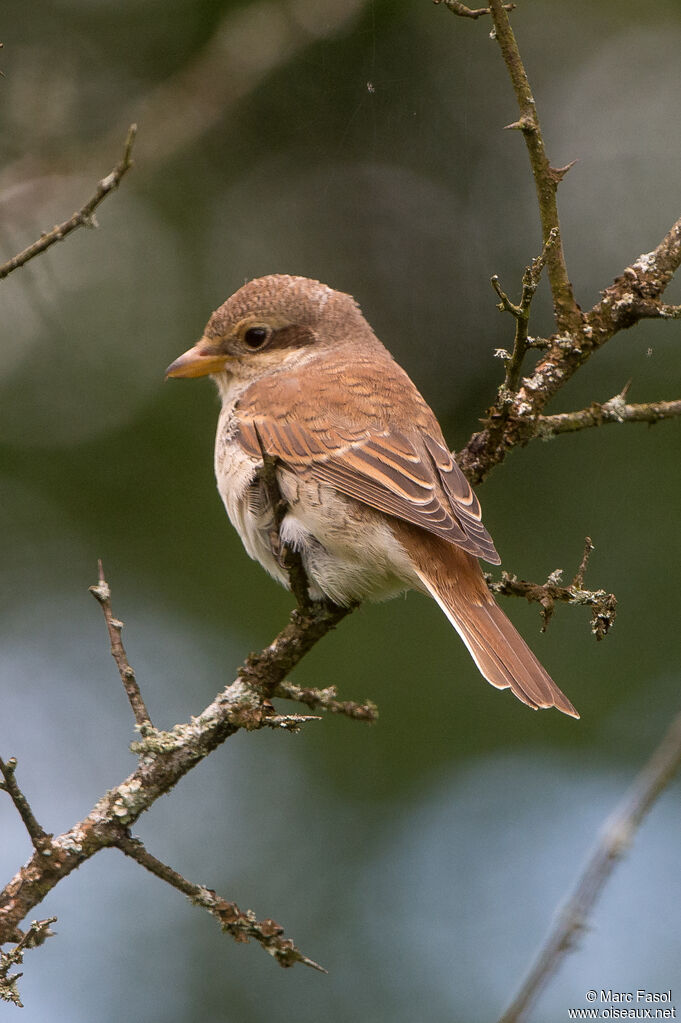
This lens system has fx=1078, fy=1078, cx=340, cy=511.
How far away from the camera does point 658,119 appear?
5.76 metres

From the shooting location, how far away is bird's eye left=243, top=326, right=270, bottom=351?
4.26 meters

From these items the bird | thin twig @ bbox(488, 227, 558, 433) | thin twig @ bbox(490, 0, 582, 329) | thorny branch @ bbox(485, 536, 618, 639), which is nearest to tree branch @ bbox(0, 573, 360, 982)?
the bird

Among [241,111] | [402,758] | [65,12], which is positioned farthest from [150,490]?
[65,12]

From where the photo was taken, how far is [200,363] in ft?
13.9

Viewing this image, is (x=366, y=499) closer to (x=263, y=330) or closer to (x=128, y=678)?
(x=128, y=678)

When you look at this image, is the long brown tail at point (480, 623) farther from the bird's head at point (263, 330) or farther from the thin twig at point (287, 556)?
the bird's head at point (263, 330)

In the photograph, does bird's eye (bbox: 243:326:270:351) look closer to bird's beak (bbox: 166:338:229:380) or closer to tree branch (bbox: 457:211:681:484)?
bird's beak (bbox: 166:338:229:380)

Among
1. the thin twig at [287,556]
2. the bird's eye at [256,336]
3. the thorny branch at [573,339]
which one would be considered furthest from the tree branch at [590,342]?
the bird's eye at [256,336]

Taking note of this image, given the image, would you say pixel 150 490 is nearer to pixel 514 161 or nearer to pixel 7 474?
pixel 7 474

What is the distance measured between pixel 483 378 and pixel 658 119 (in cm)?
183

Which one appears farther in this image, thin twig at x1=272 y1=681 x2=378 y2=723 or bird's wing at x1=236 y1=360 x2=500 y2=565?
bird's wing at x1=236 y1=360 x2=500 y2=565

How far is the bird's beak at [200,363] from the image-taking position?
4.22m

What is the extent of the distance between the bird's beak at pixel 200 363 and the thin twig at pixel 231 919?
2168mm

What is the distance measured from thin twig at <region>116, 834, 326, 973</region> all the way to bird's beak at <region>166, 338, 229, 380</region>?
2168 mm
